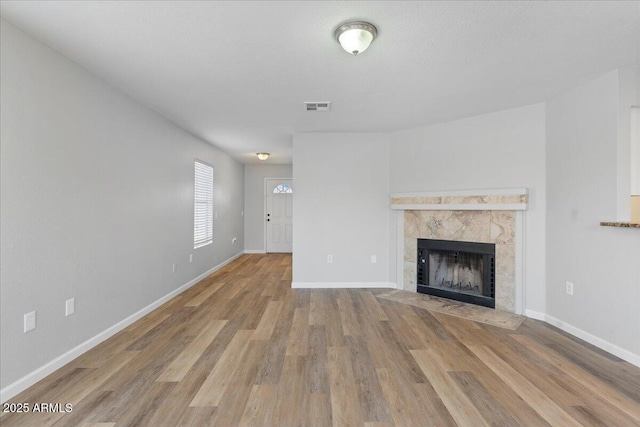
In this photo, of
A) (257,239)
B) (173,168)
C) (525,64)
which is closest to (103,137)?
(173,168)

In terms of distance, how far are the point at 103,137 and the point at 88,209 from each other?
705 millimetres

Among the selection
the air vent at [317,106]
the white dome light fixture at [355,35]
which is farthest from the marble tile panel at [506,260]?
the white dome light fixture at [355,35]

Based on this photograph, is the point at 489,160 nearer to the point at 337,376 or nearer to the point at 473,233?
the point at 473,233

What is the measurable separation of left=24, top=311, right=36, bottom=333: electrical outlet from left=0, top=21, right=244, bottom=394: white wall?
3 cm

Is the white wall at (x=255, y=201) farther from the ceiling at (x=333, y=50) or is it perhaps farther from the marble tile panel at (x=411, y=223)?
the ceiling at (x=333, y=50)

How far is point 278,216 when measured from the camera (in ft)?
26.6

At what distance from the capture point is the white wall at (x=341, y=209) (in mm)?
4609

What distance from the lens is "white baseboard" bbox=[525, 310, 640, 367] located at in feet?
7.81

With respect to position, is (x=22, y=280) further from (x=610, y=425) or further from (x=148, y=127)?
(x=610, y=425)

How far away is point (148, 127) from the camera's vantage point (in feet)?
11.5

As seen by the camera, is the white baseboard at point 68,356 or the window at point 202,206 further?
the window at point 202,206

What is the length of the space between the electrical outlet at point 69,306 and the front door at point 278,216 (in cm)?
571

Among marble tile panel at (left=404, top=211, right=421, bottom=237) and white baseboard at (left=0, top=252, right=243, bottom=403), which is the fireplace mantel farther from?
white baseboard at (left=0, top=252, right=243, bottom=403)

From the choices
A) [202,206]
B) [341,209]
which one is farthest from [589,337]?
[202,206]
